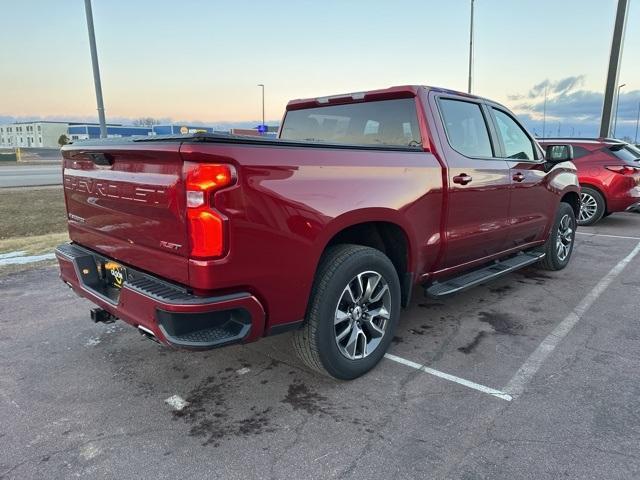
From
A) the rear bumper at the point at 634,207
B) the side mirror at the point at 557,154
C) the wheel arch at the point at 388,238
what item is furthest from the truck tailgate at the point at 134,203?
the rear bumper at the point at 634,207

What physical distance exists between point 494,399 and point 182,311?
1.94 meters

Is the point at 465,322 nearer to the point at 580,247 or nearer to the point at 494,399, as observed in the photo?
the point at 494,399

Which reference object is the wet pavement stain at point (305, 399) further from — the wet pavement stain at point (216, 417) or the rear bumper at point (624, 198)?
the rear bumper at point (624, 198)

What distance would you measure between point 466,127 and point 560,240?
8.57ft

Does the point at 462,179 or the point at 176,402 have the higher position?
the point at 462,179

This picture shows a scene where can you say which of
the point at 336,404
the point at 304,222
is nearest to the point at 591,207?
the point at 336,404

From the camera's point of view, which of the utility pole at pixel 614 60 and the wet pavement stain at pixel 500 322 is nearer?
the wet pavement stain at pixel 500 322

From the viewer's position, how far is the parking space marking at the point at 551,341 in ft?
10.3

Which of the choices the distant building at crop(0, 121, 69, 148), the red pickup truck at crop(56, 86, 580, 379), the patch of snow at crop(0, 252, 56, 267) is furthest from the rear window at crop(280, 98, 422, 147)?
the distant building at crop(0, 121, 69, 148)

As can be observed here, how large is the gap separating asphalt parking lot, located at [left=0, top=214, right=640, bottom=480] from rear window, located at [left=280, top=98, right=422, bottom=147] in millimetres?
1613

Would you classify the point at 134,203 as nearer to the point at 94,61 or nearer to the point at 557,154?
the point at 557,154

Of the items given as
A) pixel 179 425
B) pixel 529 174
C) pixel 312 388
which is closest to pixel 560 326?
pixel 529 174

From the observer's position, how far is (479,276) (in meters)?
4.24

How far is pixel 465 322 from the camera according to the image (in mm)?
4242
